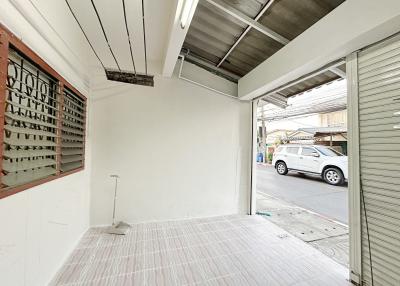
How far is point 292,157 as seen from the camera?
7273 millimetres

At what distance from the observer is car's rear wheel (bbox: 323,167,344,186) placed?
590 cm

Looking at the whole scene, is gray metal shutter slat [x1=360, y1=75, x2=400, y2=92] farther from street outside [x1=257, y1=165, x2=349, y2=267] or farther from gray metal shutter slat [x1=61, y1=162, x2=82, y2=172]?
gray metal shutter slat [x1=61, y1=162, x2=82, y2=172]

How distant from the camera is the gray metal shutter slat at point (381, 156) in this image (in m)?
1.46

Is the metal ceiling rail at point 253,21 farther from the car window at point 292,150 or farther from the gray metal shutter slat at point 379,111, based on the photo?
the car window at point 292,150

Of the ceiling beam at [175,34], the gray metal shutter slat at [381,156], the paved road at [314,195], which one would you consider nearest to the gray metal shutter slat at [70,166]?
the ceiling beam at [175,34]

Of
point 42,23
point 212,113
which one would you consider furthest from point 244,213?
point 42,23

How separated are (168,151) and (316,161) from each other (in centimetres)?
570

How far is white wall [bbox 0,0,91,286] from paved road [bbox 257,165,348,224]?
4.13 m

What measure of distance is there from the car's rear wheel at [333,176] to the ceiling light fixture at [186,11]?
650 cm

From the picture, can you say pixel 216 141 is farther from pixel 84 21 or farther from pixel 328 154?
pixel 328 154

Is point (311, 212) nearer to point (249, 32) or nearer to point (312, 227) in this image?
point (312, 227)

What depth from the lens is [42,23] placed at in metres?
1.42

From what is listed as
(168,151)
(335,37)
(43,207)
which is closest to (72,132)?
(43,207)

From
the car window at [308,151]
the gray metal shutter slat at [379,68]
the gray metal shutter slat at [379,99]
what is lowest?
the car window at [308,151]
